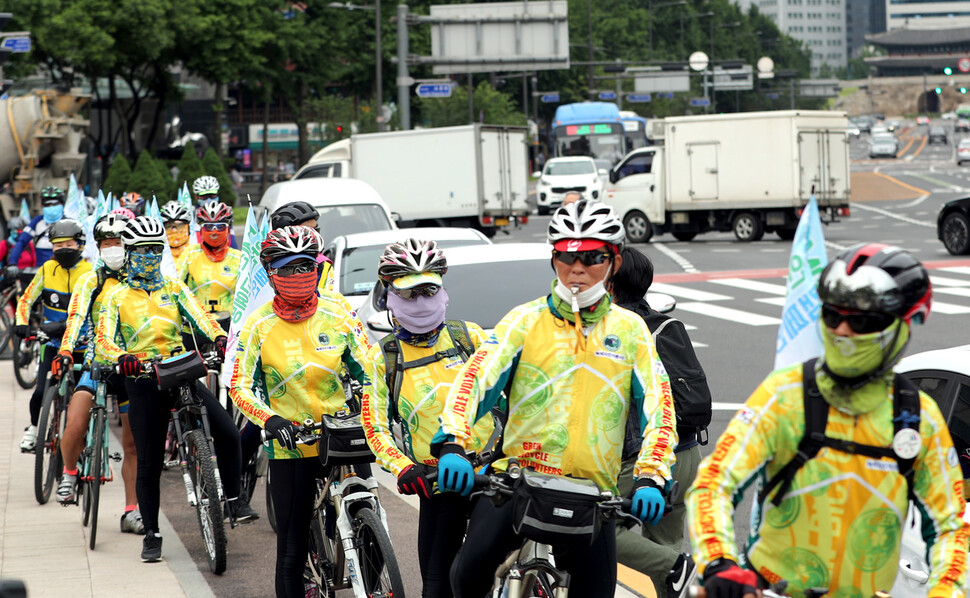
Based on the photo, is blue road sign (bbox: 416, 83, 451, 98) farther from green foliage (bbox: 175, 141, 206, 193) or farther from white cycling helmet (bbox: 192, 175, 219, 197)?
A: white cycling helmet (bbox: 192, 175, 219, 197)

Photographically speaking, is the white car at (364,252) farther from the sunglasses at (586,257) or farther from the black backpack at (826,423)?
the black backpack at (826,423)

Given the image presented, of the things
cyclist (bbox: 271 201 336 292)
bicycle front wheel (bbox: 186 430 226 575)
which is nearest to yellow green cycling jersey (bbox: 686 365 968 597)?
bicycle front wheel (bbox: 186 430 226 575)

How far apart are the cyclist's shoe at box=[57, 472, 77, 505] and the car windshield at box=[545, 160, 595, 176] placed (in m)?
37.8

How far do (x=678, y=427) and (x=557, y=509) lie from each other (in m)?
1.70

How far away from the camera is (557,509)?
3.88 m

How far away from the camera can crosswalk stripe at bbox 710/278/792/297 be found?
21.6 m

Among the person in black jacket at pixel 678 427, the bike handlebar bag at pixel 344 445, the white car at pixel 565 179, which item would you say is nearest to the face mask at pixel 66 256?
the bike handlebar bag at pixel 344 445

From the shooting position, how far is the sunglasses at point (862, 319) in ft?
9.73

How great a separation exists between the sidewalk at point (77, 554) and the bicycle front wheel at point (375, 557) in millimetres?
1531

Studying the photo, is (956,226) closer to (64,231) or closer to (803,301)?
(64,231)

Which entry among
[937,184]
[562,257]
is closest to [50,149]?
[562,257]

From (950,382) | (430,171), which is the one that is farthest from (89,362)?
(430,171)

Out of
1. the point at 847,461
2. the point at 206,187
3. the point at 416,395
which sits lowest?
the point at 416,395

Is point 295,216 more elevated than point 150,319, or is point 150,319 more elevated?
point 295,216
